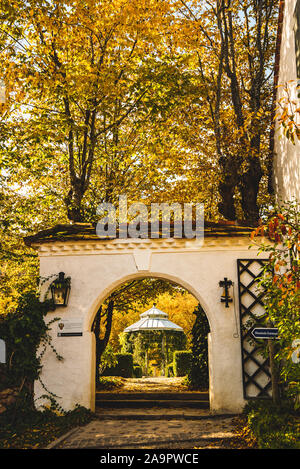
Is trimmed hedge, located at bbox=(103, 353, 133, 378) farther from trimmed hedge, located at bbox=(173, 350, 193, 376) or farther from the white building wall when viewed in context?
the white building wall

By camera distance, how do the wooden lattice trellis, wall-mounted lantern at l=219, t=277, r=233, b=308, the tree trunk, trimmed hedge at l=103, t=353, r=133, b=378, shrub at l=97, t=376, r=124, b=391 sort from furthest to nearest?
trimmed hedge at l=103, t=353, r=133, b=378 < shrub at l=97, t=376, r=124, b=391 < the tree trunk < wall-mounted lantern at l=219, t=277, r=233, b=308 < the wooden lattice trellis

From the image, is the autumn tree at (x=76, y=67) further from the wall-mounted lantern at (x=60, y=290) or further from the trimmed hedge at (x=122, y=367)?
the trimmed hedge at (x=122, y=367)

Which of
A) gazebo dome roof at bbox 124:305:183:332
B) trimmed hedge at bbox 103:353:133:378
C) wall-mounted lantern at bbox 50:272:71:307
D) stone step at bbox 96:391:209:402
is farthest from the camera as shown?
gazebo dome roof at bbox 124:305:183:332

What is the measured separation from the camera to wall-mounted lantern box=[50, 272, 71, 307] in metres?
8.62

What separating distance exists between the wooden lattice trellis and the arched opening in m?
1.17

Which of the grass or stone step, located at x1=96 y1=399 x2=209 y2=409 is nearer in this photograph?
the grass

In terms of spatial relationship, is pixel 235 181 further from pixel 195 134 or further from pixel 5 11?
pixel 5 11

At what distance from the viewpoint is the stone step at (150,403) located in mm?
9812

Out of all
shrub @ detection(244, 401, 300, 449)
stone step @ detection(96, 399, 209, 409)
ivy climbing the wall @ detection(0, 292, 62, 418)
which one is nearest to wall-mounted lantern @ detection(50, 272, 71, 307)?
ivy climbing the wall @ detection(0, 292, 62, 418)

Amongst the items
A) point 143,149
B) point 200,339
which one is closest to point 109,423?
point 200,339

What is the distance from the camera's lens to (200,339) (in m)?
12.2

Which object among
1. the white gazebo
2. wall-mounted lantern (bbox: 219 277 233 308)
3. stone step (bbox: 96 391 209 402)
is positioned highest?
wall-mounted lantern (bbox: 219 277 233 308)

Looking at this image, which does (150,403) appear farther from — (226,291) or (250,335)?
(226,291)

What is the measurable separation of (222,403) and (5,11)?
1053cm
